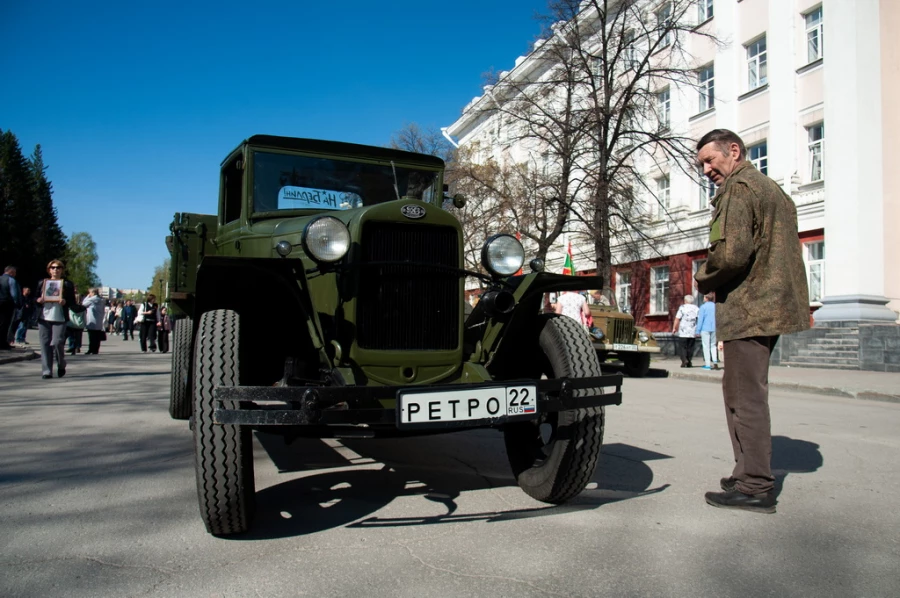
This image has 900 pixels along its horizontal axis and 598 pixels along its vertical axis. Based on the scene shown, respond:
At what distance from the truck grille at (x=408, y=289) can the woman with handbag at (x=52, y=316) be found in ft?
26.5

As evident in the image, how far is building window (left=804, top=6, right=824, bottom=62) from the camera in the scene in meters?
19.0

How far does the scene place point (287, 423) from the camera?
2.81 metres

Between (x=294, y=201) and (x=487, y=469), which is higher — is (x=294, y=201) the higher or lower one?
the higher one

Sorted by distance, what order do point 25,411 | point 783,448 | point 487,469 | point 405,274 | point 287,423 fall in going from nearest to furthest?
point 287,423, point 405,274, point 487,469, point 783,448, point 25,411

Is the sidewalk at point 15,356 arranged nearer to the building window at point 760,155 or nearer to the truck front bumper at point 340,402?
the truck front bumper at point 340,402

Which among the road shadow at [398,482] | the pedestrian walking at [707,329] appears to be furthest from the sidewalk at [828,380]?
the road shadow at [398,482]

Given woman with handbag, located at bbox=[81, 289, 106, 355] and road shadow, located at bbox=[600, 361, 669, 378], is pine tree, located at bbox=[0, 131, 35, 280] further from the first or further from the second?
road shadow, located at bbox=[600, 361, 669, 378]

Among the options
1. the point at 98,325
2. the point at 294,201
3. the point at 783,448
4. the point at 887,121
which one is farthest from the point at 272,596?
the point at 887,121

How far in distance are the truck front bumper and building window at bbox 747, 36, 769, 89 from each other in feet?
69.9

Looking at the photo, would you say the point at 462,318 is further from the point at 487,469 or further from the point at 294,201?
the point at 294,201

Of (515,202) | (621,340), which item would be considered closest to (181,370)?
(621,340)

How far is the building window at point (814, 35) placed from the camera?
18984 mm

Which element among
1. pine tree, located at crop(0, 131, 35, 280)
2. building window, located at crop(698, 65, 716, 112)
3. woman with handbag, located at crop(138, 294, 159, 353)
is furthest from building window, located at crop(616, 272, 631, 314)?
pine tree, located at crop(0, 131, 35, 280)

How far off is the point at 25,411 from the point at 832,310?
669 inches
